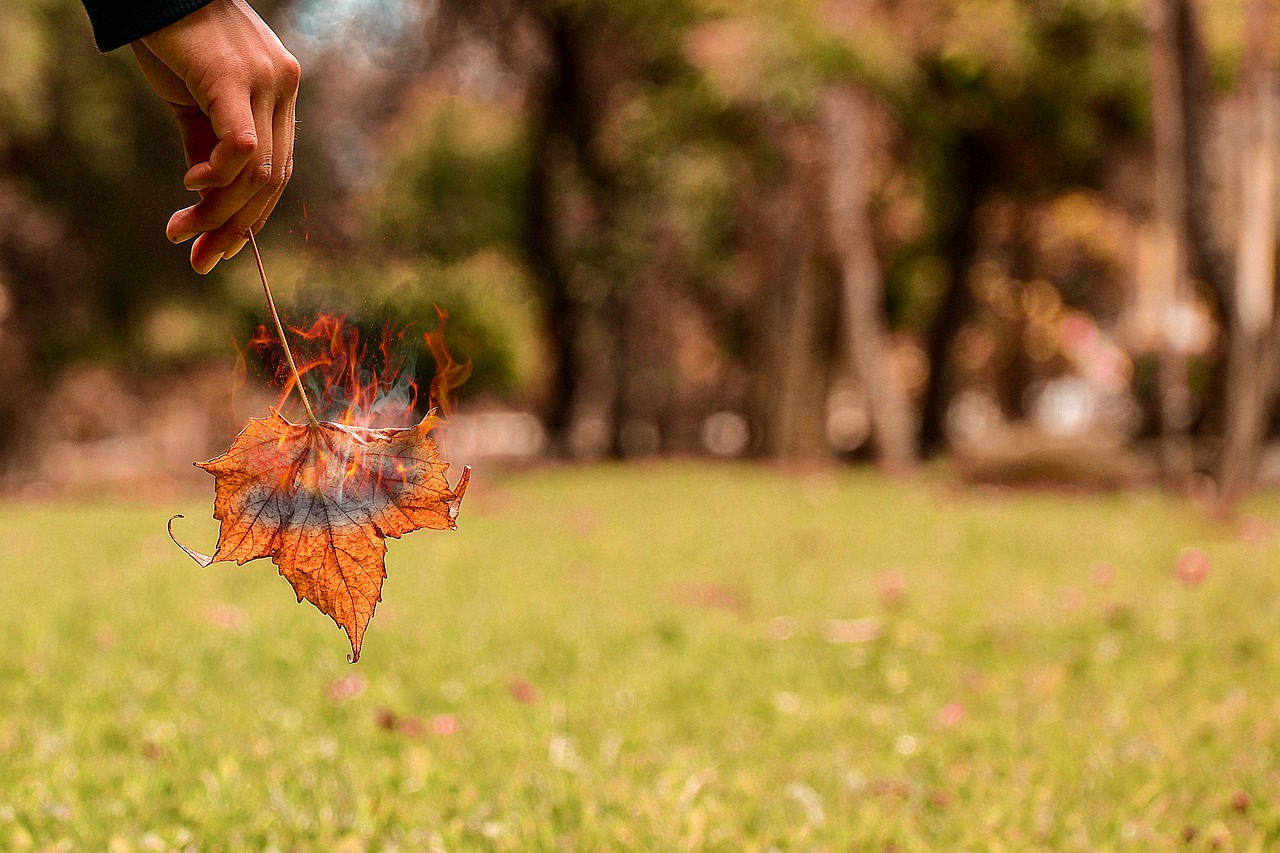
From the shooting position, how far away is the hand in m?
1.34

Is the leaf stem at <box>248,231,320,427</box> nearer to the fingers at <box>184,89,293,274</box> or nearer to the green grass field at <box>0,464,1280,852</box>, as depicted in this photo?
the fingers at <box>184,89,293,274</box>

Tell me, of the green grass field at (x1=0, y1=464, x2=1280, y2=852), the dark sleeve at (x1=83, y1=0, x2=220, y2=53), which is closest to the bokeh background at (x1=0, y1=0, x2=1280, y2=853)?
the green grass field at (x1=0, y1=464, x2=1280, y2=852)

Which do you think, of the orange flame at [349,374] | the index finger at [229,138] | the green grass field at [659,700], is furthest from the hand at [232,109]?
the green grass field at [659,700]

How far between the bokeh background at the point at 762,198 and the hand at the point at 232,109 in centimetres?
449

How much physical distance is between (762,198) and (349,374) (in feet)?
50.8

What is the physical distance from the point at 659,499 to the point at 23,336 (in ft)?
32.3

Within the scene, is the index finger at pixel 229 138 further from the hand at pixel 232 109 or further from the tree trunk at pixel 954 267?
the tree trunk at pixel 954 267

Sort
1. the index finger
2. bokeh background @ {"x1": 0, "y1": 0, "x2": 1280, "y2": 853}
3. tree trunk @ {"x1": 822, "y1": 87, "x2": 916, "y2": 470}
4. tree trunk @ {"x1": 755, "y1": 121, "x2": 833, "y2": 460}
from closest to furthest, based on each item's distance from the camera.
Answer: the index finger < bokeh background @ {"x1": 0, "y1": 0, "x2": 1280, "y2": 853} < tree trunk @ {"x1": 822, "y1": 87, "x2": 916, "y2": 470} < tree trunk @ {"x1": 755, "y1": 121, "x2": 833, "y2": 460}

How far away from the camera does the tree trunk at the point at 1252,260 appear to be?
659cm

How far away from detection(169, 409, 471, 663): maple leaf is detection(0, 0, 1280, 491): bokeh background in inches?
183

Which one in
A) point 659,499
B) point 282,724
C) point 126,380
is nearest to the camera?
point 282,724

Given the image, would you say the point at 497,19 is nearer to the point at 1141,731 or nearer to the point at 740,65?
the point at 740,65

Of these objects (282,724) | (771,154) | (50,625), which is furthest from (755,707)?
(771,154)

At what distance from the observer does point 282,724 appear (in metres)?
3.35
